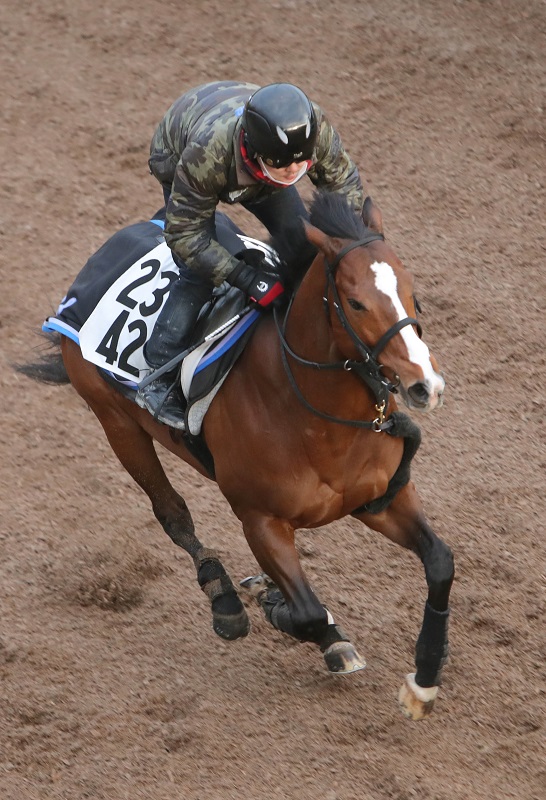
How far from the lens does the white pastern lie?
3719 millimetres

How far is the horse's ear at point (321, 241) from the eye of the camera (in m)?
4.09

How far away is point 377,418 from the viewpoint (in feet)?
14.3

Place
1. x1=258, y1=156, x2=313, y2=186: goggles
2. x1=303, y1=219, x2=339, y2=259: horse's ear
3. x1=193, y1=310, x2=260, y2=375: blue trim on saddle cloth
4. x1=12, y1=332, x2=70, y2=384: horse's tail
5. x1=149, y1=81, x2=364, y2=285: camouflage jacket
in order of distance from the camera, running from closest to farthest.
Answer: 1. x1=303, y1=219, x2=339, y2=259: horse's ear
2. x1=258, y1=156, x2=313, y2=186: goggles
3. x1=149, y1=81, x2=364, y2=285: camouflage jacket
4. x1=193, y1=310, x2=260, y2=375: blue trim on saddle cloth
5. x1=12, y1=332, x2=70, y2=384: horse's tail

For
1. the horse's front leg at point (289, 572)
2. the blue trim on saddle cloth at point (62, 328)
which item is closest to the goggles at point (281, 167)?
the horse's front leg at point (289, 572)

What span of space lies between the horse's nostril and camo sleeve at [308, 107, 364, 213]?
4.02 feet

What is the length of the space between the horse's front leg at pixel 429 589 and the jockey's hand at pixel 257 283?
3.41 ft

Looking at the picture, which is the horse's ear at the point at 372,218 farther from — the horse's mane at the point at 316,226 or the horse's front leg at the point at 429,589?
the horse's front leg at the point at 429,589

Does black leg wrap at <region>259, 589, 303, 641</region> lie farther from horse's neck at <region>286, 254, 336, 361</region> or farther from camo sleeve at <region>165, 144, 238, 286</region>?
camo sleeve at <region>165, 144, 238, 286</region>

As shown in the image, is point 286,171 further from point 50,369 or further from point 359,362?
point 50,369

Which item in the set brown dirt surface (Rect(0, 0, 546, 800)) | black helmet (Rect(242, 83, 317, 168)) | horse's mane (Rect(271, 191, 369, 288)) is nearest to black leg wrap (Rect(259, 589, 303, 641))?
brown dirt surface (Rect(0, 0, 546, 800))

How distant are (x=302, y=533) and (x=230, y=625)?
1.11 metres

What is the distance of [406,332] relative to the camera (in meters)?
3.81

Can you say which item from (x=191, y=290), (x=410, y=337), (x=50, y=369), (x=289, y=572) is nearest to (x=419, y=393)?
(x=410, y=337)

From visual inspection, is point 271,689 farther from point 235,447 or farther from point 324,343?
point 324,343
